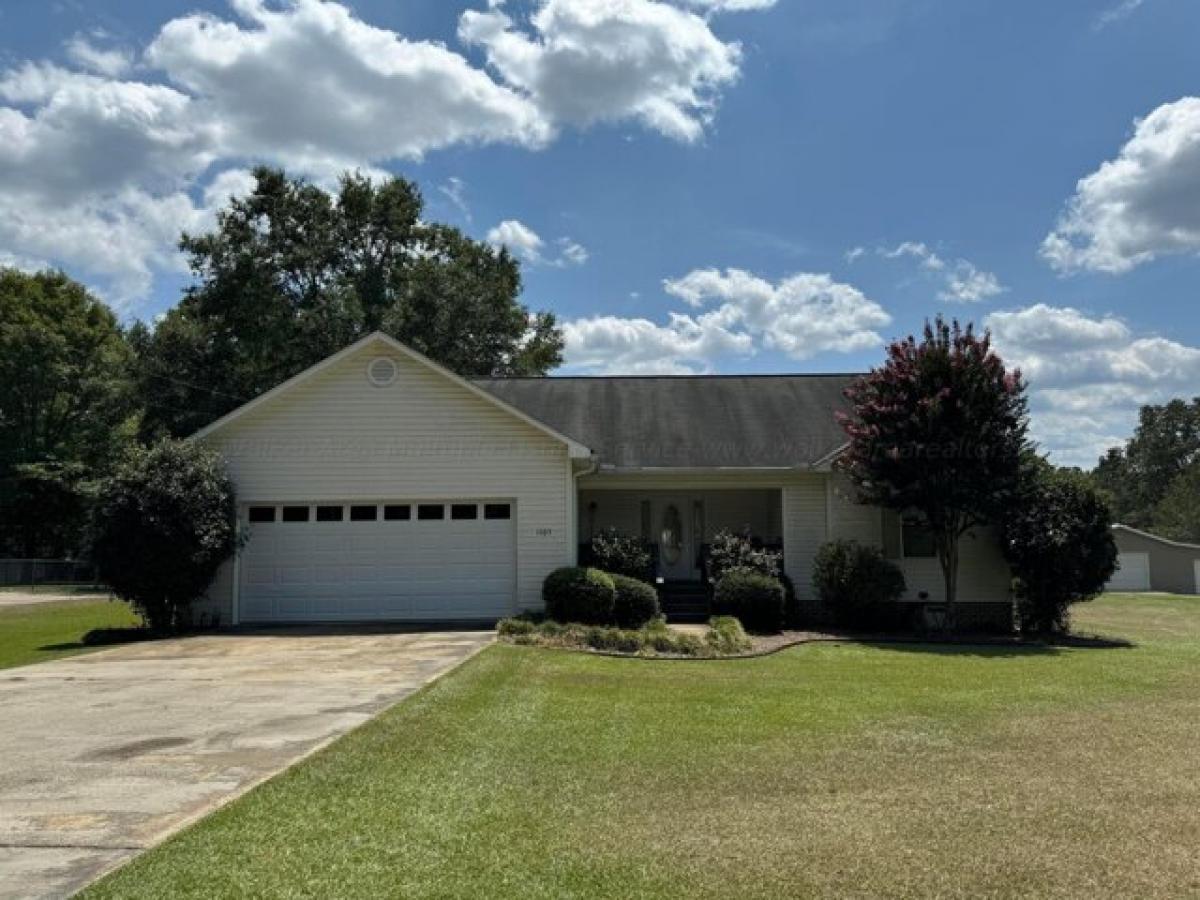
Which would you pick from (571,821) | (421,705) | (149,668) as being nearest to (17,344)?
(149,668)

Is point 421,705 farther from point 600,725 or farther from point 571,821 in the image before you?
point 571,821

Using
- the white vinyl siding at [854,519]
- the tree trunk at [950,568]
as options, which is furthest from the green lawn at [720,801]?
the white vinyl siding at [854,519]

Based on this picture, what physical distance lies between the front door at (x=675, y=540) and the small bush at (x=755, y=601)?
11.9 feet

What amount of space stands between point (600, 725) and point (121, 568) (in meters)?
11.8

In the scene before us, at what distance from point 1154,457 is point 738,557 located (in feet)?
253

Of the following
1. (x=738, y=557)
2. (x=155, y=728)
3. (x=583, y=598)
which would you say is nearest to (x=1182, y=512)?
(x=738, y=557)

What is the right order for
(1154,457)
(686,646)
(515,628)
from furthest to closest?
1. (1154,457)
2. (515,628)
3. (686,646)

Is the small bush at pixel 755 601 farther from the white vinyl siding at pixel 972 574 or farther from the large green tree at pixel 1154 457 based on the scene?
the large green tree at pixel 1154 457

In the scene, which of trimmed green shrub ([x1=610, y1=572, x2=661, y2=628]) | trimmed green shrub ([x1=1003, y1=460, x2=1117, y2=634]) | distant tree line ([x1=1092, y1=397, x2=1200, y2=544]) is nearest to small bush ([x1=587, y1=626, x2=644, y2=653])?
trimmed green shrub ([x1=610, y1=572, x2=661, y2=628])

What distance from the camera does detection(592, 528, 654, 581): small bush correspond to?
1845cm

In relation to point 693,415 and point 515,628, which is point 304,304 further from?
point 515,628

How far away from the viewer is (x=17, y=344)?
4506 centimetres

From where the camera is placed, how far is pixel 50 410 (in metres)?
47.4

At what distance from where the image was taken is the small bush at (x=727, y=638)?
14.5 meters
